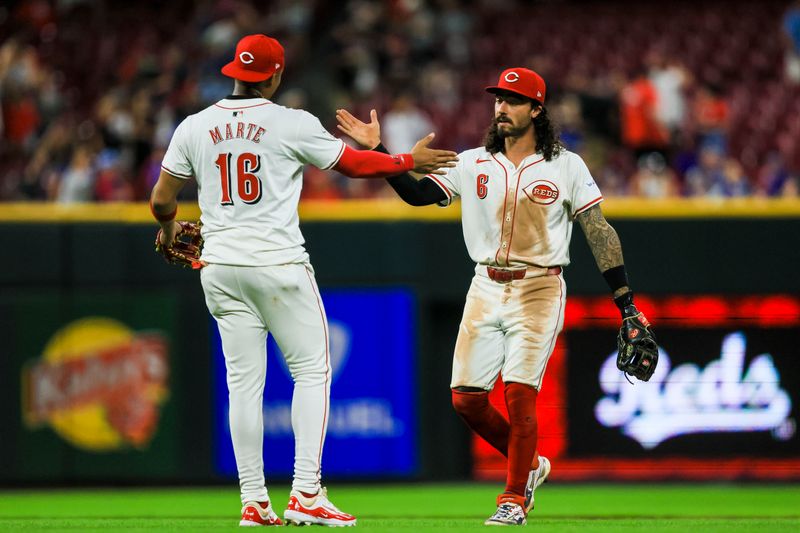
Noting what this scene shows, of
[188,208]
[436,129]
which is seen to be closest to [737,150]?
[436,129]

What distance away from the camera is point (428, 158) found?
256 inches

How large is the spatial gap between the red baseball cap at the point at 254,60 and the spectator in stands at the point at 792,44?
10.2 metres

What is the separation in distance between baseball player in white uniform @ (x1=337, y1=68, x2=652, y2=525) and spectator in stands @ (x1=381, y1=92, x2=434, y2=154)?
636 cm

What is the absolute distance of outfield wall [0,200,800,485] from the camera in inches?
405

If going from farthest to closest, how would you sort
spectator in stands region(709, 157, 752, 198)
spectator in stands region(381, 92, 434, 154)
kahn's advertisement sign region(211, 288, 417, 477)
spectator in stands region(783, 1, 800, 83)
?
spectator in stands region(783, 1, 800, 83), spectator in stands region(381, 92, 434, 154), spectator in stands region(709, 157, 752, 198), kahn's advertisement sign region(211, 288, 417, 477)

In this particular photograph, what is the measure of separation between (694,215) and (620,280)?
3.91 metres

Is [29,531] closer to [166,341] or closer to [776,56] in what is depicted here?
[166,341]

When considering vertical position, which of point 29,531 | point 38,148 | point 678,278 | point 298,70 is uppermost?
point 298,70

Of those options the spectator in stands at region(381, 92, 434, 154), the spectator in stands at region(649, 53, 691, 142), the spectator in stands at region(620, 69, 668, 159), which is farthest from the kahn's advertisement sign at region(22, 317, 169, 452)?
the spectator in stands at region(649, 53, 691, 142)

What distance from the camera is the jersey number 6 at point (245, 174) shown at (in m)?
6.12

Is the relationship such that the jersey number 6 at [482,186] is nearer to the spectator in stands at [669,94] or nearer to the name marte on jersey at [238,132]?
the name marte on jersey at [238,132]

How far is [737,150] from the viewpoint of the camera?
47.2 feet

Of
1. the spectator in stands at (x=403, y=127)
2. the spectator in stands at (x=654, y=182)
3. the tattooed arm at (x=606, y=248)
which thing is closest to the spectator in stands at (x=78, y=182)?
the spectator in stands at (x=403, y=127)

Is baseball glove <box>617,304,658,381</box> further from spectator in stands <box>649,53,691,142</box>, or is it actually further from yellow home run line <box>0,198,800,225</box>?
spectator in stands <box>649,53,691,142</box>
